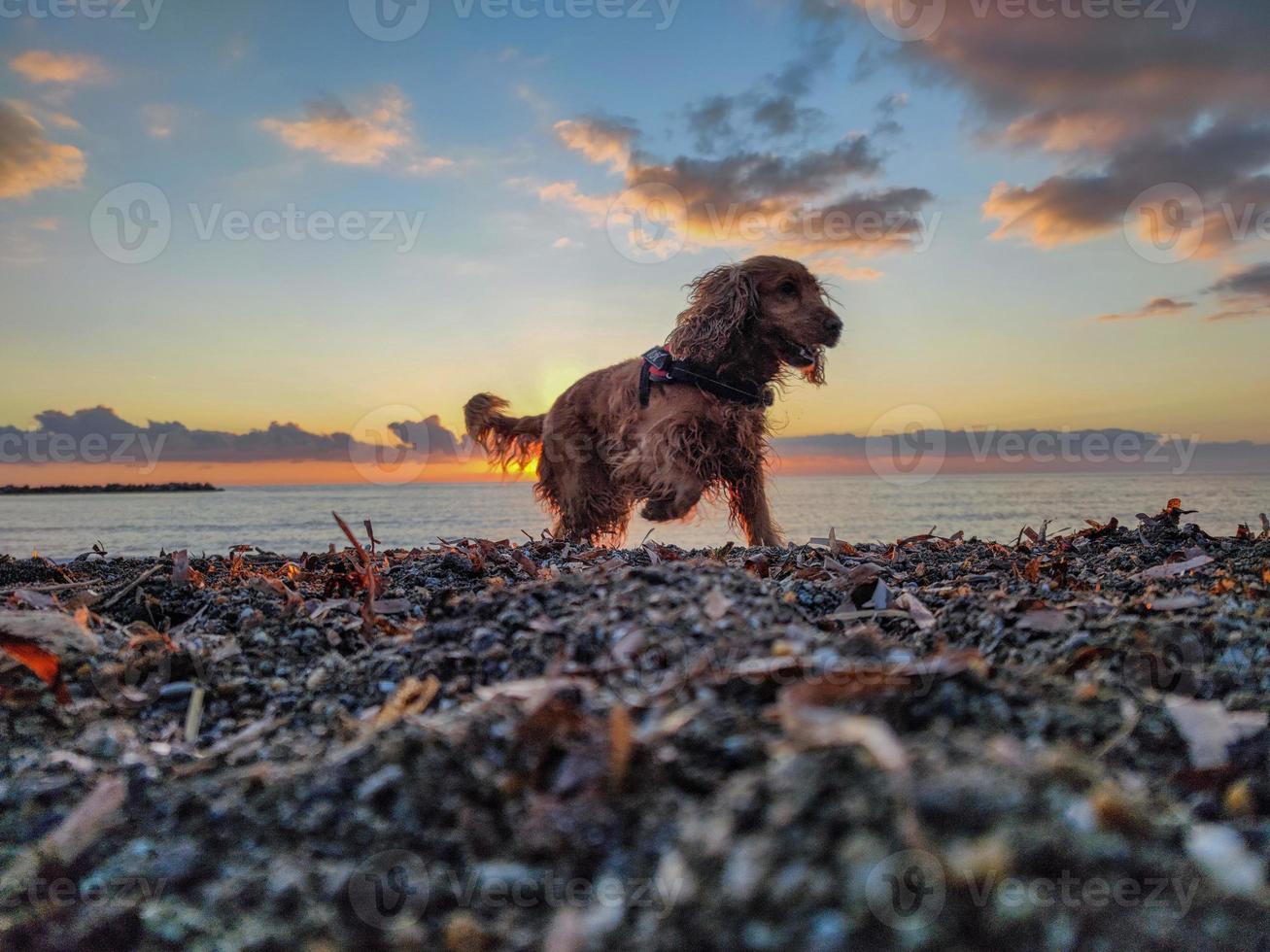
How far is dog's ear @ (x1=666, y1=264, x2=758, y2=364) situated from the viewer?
21.4 feet

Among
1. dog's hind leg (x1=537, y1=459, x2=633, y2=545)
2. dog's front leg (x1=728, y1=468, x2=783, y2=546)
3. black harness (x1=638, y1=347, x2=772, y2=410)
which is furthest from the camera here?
dog's hind leg (x1=537, y1=459, x2=633, y2=545)

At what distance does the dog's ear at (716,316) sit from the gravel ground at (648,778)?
14.6ft

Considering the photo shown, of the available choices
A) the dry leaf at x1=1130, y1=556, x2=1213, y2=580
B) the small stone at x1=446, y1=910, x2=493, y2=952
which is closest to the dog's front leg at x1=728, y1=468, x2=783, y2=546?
the dry leaf at x1=1130, y1=556, x2=1213, y2=580

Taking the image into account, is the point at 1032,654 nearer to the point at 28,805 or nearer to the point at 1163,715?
the point at 1163,715

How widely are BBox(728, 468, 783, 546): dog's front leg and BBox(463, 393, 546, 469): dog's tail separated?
3.09 meters

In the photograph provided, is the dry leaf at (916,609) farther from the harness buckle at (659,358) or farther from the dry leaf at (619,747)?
the harness buckle at (659,358)

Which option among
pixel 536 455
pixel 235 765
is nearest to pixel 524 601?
pixel 235 765

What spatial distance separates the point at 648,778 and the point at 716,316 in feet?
18.8

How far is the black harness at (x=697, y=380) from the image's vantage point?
22.1 feet

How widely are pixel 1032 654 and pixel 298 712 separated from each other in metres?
1.95

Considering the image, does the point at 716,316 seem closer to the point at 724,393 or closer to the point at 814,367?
the point at 724,393

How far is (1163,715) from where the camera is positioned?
155cm

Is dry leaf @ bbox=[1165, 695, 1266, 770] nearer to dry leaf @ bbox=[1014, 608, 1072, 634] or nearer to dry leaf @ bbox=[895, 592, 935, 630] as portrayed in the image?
dry leaf @ bbox=[1014, 608, 1072, 634]

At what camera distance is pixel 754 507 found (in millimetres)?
7160
